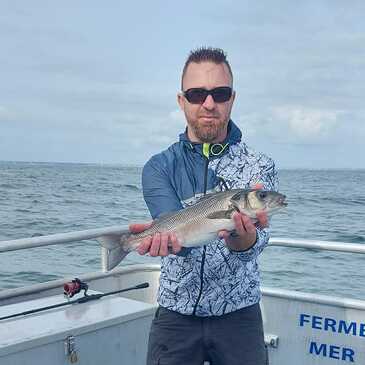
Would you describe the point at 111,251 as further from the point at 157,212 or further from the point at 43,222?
the point at 43,222

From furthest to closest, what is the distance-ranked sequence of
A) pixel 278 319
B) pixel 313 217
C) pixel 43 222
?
pixel 313 217 < pixel 43 222 < pixel 278 319

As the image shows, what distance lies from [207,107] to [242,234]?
79cm

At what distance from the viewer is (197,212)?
3525 millimetres

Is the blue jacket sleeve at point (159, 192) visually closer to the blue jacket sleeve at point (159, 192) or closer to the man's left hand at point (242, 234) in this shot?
the blue jacket sleeve at point (159, 192)

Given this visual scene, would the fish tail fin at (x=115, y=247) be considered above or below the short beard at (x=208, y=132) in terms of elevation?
below

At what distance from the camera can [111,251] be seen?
12.9 feet

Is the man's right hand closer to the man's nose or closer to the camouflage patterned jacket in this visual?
the camouflage patterned jacket

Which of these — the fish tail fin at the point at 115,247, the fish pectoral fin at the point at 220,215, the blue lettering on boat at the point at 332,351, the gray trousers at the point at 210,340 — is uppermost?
the fish pectoral fin at the point at 220,215

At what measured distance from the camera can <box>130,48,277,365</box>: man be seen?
11.5ft

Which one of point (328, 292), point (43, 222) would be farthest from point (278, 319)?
point (43, 222)

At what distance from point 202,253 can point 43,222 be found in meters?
20.9

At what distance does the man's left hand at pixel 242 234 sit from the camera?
10.8ft

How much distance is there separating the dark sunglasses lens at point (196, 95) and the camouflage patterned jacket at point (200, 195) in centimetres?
28

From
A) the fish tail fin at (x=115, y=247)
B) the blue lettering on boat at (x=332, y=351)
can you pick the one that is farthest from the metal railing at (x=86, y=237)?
the fish tail fin at (x=115, y=247)
